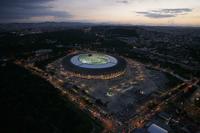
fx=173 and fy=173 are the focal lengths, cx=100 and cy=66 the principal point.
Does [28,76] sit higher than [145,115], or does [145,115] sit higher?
[28,76]

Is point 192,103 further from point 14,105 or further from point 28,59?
point 28,59

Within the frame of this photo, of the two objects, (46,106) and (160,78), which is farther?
(160,78)

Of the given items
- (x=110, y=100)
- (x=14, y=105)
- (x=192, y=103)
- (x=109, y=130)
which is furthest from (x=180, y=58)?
(x=14, y=105)

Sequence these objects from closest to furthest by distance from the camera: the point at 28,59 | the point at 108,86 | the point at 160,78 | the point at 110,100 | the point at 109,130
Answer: the point at 109,130, the point at 110,100, the point at 108,86, the point at 160,78, the point at 28,59

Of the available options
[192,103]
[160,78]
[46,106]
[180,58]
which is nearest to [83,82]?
[46,106]

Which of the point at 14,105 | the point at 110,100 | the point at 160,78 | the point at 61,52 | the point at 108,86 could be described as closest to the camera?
the point at 14,105

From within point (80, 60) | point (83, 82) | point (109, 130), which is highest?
point (80, 60)

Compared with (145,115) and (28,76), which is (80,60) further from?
(145,115)
